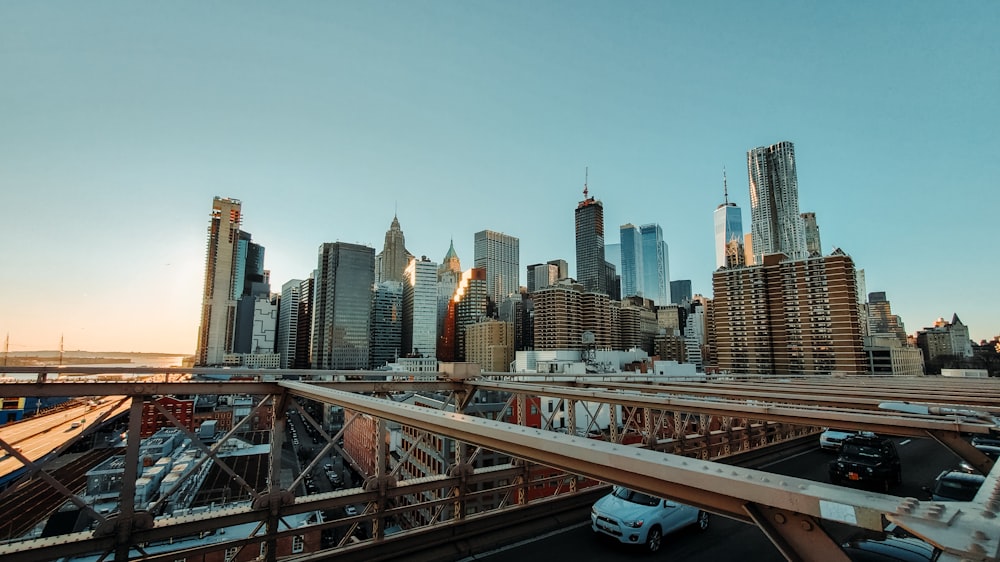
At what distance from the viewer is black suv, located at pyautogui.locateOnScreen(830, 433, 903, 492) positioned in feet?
46.9

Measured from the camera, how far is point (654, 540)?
984 centimetres

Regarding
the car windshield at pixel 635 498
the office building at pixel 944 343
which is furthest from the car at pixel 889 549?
the office building at pixel 944 343

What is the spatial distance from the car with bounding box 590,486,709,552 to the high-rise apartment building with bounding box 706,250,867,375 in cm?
11683

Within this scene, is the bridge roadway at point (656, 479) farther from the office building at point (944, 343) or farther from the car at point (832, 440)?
the office building at point (944, 343)

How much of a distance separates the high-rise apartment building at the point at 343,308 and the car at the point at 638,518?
591ft

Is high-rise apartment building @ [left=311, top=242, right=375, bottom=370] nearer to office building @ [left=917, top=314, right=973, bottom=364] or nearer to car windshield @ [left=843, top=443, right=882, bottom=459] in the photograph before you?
car windshield @ [left=843, top=443, right=882, bottom=459]

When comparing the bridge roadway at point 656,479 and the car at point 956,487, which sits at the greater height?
the bridge roadway at point 656,479

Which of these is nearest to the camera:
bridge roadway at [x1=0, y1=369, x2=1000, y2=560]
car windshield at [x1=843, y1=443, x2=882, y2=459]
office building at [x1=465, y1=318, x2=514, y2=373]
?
bridge roadway at [x1=0, y1=369, x2=1000, y2=560]

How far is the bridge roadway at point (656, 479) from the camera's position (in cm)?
231

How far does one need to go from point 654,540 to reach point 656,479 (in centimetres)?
806

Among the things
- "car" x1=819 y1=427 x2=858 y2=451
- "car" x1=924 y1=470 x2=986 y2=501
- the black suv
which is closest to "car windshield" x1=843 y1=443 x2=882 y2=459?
the black suv

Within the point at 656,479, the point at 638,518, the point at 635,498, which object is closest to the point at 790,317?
the point at 635,498

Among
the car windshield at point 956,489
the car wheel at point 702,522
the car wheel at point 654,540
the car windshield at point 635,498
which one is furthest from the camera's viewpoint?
the car windshield at point 956,489

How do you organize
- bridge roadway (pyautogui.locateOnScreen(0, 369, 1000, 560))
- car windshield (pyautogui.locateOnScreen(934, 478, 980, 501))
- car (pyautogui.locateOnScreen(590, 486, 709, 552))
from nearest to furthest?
bridge roadway (pyautogui.locateOnScreen(0, 369, 1000, 560)), car (pyautogui.locateOnScreen(590, 486, 709, 552)), car windshield (pyautogui.locateOnScreen(934, 478, 980, 501))
